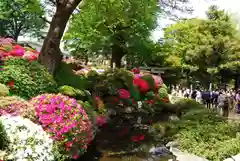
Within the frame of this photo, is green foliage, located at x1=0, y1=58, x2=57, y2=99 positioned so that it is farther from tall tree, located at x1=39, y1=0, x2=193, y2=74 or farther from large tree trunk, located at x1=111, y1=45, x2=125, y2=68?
large tree trunk, located at x1=111, y1=45, x2=125, y2=68

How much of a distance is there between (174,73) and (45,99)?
40341 millimetres

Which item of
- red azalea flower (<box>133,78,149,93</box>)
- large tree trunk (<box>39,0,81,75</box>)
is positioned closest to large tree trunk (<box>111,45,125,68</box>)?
red azalea flower (<box>133,78,149,93</box>)

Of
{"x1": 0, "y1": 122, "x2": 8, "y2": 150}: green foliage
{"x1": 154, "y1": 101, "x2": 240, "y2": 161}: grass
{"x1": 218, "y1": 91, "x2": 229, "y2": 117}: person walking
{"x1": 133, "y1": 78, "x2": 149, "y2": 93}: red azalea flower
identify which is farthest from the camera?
{"x1": 133, "y1": 78, "x2": 149, "y2": 93}: red azalea flower

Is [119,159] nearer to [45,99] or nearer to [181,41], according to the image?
[45,99]

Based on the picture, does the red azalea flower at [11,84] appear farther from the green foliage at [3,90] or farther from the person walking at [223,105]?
the person walking at [223,105]

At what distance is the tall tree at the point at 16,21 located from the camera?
53.1m

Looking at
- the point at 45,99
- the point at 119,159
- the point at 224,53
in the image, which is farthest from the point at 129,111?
the point at 224,53

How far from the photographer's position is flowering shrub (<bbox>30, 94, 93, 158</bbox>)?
7879 mm

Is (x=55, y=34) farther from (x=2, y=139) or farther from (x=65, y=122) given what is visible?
(x=2, y=139)

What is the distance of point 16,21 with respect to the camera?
58.0 metres

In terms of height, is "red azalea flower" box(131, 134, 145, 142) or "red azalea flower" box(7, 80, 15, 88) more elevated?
"red azalea flower" box(7, 80, 15, 88)

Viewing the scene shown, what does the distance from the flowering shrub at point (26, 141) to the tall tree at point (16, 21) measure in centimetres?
4647

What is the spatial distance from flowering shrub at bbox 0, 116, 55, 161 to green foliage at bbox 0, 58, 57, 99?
2660 millimetres

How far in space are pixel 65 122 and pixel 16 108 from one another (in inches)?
51.7
